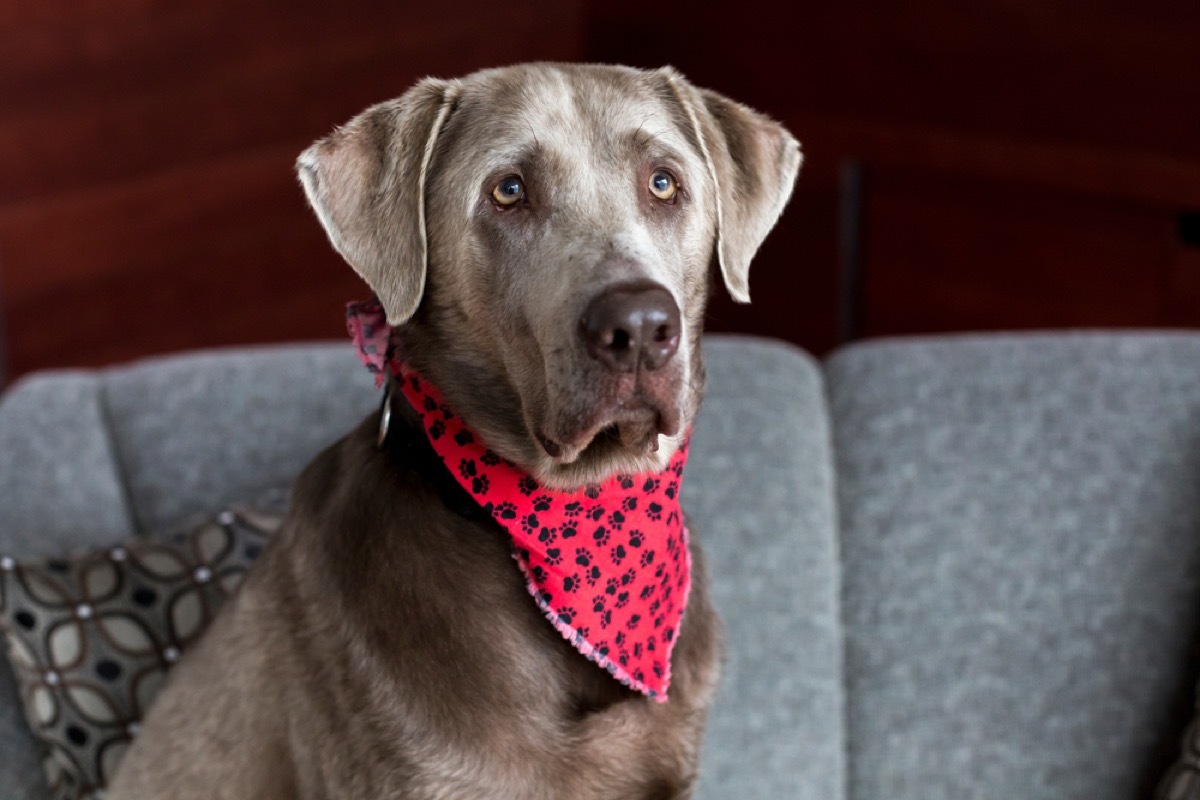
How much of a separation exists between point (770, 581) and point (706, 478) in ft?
0.69

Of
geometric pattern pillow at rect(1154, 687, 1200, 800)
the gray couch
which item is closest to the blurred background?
the gray couch

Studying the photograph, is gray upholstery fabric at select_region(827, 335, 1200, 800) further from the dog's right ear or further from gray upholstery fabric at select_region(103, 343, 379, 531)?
the dog's right ear

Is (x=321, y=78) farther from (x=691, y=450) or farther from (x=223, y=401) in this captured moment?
(x=691, y=450)

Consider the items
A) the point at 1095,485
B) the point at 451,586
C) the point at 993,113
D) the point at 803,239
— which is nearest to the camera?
the point at 451,586

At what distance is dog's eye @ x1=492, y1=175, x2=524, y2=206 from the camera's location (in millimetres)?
1639

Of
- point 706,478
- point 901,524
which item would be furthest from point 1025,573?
point 706,478

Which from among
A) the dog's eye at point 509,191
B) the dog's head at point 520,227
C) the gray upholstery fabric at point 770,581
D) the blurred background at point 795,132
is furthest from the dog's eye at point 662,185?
the blurred background at point 795,132

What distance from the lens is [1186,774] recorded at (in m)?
2.10

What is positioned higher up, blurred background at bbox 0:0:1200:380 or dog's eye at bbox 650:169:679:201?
dog's eye at bbox 650:169:679:201

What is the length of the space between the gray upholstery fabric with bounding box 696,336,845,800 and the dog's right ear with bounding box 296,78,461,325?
0.89 metres

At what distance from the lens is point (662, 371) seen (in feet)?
5.00

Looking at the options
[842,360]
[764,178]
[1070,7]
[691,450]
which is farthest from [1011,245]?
[764,178]

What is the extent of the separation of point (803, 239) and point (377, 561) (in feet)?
10.6

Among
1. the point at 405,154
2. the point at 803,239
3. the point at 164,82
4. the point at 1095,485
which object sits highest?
the point at 405,154
